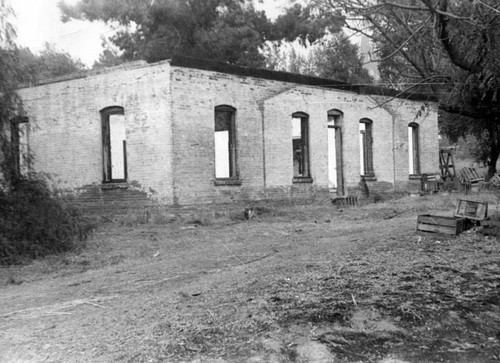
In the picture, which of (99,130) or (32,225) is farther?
(99,130)

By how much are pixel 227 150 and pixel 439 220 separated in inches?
308

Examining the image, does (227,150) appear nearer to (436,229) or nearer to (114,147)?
(114,147)

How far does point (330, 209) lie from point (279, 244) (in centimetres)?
691

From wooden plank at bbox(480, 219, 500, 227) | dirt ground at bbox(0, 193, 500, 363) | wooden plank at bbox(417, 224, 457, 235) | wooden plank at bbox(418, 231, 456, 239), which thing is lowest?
dirt ground at bbox(0, 193, 500, 363)

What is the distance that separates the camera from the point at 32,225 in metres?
10.1

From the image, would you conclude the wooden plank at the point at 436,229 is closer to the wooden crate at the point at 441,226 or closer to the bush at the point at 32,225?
the wooden crate at the point at 441,226

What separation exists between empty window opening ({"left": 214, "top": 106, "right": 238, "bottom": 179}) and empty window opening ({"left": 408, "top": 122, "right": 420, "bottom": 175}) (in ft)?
32.1

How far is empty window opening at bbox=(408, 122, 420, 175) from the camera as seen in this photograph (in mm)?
22109

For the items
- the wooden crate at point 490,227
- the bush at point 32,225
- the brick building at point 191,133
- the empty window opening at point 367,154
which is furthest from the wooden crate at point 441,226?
the empty window opening at point 367,154

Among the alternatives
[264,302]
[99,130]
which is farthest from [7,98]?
[264,302]

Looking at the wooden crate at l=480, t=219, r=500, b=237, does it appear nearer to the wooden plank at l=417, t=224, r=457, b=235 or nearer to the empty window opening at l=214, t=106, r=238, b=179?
the wooden plank at l=417, t=224, r=457, b=235

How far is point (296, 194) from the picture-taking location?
1695 cm

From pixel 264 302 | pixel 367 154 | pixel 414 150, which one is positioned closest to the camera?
pixel 264 302

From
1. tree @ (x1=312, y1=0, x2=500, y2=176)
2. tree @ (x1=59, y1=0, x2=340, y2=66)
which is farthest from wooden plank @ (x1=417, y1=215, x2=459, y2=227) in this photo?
tree @ (x1=59, y1=0, x2=340, y2=66)
